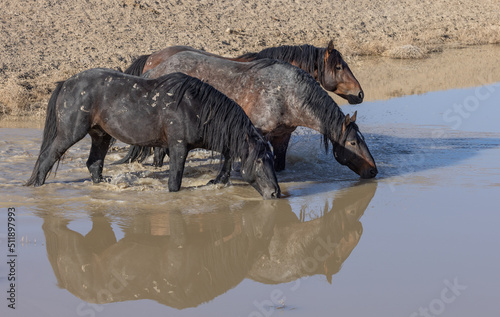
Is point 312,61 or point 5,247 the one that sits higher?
point 312,61

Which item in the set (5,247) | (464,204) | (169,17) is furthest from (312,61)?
(169,17)

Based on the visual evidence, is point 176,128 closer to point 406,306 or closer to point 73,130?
point 73,130

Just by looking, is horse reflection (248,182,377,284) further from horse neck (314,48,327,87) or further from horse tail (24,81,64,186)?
horse tail (24,81,64,186)

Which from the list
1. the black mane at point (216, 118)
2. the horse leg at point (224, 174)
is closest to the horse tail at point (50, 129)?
the black mane at point (216, 118)

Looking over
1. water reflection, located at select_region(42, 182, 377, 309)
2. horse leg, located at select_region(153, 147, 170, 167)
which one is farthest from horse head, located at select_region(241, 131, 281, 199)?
horse leg, located at select_region(153, 147, 170, 167)

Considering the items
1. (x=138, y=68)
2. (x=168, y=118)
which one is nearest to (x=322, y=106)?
(x=168, y=118)

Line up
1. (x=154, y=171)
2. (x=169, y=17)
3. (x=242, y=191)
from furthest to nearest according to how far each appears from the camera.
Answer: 1. (x=169, y=17)
2. (x=154, y=171)
3. (x=242, y=191)

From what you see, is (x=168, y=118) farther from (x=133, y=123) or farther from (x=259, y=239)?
(x=259, y=239)

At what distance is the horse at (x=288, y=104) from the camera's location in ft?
25.0

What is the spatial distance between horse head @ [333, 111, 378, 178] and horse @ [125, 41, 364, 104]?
4.29ft

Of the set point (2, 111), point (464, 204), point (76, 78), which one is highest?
point (76, 78)

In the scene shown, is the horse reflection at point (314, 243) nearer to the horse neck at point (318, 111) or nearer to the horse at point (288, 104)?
the horse at point (288, 104)

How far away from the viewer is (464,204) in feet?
22.4

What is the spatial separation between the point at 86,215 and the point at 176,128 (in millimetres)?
1319
